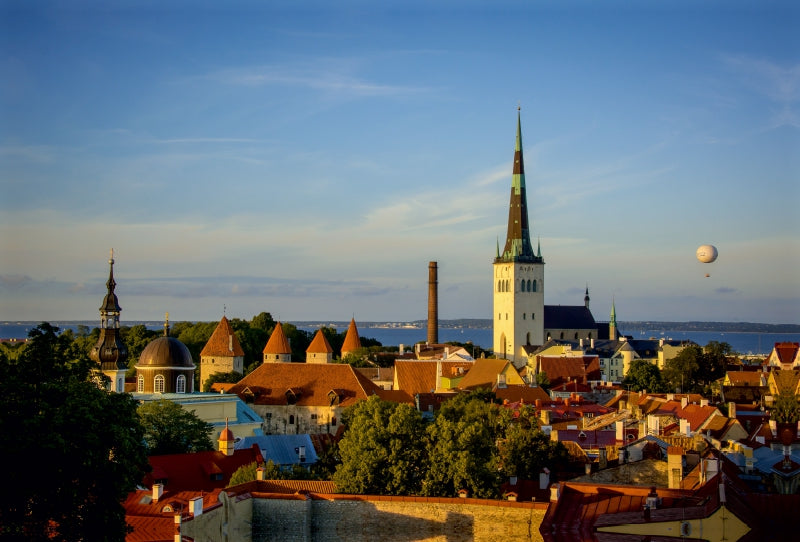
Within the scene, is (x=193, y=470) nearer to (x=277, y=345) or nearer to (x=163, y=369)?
(x=163, y=369)

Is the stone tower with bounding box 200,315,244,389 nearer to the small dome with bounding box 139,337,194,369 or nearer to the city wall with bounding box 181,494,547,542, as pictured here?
the small dome with bounding box 139,337,194,369

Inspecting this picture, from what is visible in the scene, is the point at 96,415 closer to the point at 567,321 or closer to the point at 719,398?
the point at 719,398

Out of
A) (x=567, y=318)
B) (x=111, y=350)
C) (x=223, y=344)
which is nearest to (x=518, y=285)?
(x=567, y=318)

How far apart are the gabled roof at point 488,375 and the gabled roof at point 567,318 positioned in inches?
2218

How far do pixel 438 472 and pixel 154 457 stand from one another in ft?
37.5

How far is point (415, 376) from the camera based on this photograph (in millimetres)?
80750

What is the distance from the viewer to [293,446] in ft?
138

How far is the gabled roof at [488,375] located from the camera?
249ft

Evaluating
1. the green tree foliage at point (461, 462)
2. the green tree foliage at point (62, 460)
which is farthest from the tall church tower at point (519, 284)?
the green tree foliage at point (62, 460)

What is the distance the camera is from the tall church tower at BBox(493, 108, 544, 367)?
408ft

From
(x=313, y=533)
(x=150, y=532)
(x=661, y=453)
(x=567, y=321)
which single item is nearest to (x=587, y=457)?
(x=661, y=453)

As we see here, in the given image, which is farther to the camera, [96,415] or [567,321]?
[567,321]

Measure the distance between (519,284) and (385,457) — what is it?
97774 millimetres

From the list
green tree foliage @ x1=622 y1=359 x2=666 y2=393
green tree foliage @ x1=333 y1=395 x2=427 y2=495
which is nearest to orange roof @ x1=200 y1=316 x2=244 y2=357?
green tree foliage @ x1=622 y1=359 x2=666 y2=393
